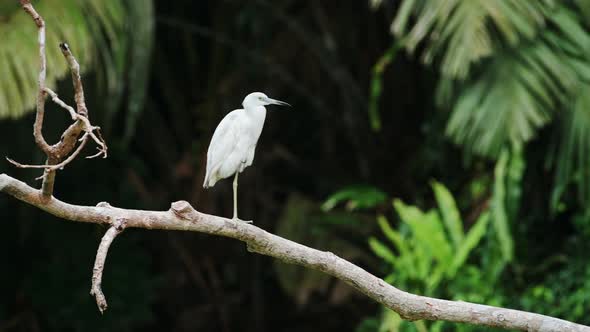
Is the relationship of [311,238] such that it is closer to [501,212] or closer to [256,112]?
[501,212]

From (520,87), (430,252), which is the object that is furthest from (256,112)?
(430,252)

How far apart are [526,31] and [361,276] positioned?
206 centimetres

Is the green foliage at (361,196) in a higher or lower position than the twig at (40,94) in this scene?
lower

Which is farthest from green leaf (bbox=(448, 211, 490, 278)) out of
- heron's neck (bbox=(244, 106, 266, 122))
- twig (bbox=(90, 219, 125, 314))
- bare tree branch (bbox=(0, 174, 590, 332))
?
twig (bbox=(90, 219, 125, 314))

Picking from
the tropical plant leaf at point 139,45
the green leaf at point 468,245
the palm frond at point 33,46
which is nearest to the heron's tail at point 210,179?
the palm frond at point 33,46

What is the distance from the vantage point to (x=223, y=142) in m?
1.97

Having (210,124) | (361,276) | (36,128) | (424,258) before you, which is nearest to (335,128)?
(210,124)

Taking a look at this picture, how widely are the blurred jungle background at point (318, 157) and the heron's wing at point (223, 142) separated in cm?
131

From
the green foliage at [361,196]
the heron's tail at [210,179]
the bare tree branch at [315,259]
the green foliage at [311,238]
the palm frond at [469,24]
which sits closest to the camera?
the bare tree branch at [315,259]

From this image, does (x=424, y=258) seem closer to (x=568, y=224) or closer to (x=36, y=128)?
(x=568, y=224)

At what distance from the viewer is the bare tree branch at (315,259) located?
1680 millimetres

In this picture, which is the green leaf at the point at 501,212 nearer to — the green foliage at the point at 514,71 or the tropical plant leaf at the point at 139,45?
the green foliage at the point at 514,71

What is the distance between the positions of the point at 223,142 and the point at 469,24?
1.84 metres

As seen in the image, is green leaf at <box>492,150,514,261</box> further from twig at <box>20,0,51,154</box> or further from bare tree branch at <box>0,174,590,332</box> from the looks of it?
twig at <box>20,0,51,154</box>
